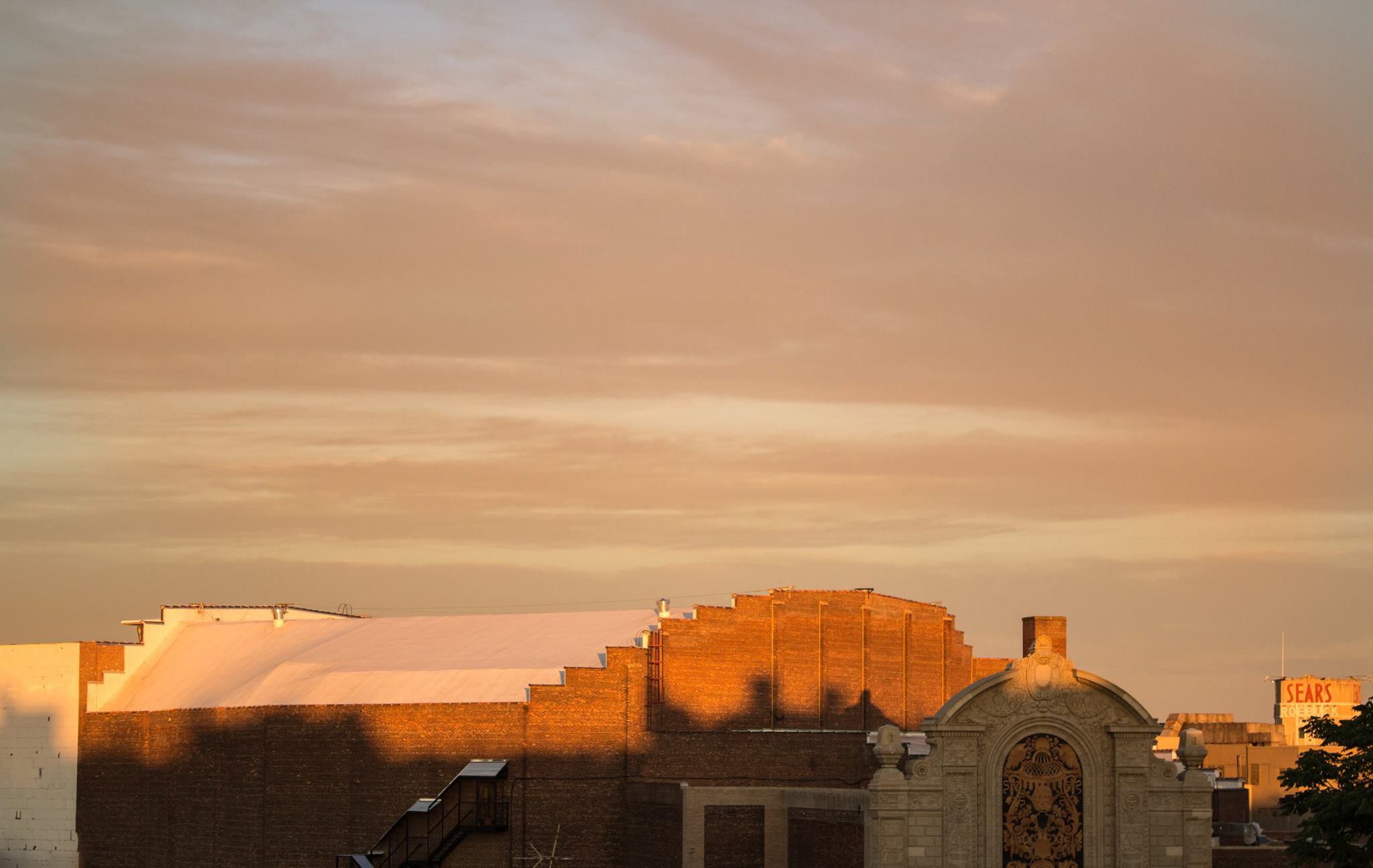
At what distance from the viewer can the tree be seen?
167 ft

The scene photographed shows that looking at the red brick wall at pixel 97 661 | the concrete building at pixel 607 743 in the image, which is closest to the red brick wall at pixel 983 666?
the concrete building at pixel 607 743

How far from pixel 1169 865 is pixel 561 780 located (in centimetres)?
1869

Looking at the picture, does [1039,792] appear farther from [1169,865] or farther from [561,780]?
[561,780]

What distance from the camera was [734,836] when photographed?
59.2 meters

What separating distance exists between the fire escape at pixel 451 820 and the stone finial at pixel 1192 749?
20521mm

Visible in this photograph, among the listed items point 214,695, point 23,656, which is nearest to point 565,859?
point 214,695

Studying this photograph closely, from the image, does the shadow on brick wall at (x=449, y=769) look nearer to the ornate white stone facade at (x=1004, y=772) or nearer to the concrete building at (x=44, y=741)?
the concrete building at (x=44, y=741)

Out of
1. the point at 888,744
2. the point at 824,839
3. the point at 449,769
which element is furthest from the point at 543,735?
the point at 888,744

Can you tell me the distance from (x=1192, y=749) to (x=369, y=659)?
29.3 metres

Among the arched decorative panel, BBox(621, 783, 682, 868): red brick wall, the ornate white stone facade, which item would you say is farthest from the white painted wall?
the arched decorative panel

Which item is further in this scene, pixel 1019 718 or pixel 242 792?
pixel 242 792

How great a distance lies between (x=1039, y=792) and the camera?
2143 inches

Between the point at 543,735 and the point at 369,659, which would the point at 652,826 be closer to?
the point at 543,735

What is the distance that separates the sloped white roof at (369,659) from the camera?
66.4m
